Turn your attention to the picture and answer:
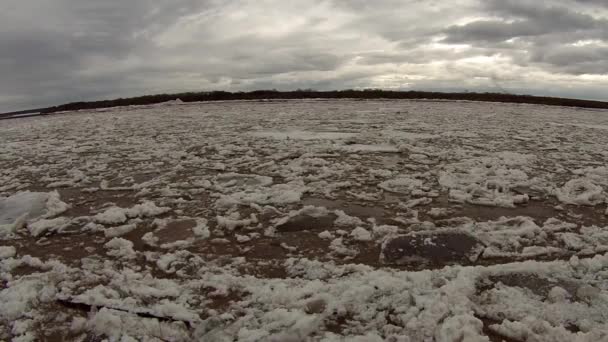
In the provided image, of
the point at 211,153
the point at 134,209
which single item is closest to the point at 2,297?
the point at 134,209

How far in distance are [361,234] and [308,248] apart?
0.45m

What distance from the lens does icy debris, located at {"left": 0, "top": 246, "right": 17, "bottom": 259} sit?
303cm

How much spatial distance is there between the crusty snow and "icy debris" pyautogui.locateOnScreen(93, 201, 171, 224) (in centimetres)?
2

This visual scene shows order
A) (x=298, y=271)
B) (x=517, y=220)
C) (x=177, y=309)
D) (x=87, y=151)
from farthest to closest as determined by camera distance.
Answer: (x=87, y=151), (x=517, y=220), (x=298, y=271), (x=177, y=309)

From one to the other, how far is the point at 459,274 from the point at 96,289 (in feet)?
6.91

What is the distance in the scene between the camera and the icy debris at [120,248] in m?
3.02

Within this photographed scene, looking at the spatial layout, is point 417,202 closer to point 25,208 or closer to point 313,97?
point 25,208

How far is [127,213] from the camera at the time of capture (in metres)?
3.86

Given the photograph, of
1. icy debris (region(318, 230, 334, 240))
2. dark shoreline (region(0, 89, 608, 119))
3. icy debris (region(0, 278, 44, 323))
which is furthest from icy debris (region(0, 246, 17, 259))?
dark shoreline (region(0, 89, 608, 119))

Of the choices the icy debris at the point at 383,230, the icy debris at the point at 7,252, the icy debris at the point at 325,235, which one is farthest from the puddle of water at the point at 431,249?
the icy debris at the point at 7,252

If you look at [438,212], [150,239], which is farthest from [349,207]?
[150,239]

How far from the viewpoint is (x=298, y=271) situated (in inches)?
107

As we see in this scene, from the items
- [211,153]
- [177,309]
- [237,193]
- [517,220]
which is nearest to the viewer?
[177,309]

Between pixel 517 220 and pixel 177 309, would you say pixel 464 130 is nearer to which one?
pixel 517 220
